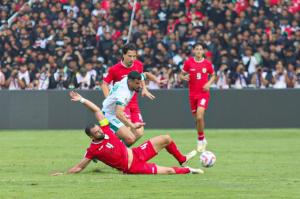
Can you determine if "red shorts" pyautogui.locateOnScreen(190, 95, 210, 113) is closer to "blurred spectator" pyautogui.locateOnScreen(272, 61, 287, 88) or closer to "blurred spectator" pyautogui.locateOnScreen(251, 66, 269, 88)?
"blurred spectator" pyautogui.locateOnScreen(272, 61, 287, 88)

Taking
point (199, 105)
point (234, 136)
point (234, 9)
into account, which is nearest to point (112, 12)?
point (234, 9)

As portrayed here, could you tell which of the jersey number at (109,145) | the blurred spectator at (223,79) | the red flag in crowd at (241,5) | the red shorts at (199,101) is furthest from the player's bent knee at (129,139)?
the red flag in crowd at (241,5)

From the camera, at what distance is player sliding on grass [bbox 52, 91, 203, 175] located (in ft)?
47.7

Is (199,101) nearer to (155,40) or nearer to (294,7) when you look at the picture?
(155,40)

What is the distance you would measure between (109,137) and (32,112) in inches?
614

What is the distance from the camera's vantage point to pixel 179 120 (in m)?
30.4

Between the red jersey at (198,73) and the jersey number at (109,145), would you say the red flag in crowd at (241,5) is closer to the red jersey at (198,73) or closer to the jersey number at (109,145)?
the red jersey at (198,73)

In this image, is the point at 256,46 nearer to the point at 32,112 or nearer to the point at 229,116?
the point at 229,116

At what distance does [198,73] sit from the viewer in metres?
22.2

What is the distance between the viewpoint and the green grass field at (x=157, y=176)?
1234cm

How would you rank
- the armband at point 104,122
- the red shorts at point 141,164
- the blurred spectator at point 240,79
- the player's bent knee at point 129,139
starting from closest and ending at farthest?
the red shorts at point 141,164
the armband at point 104,122
the player's bent knee at point 129,139
the blurred spectator at point 240,79

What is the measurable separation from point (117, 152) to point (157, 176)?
2.38 feet

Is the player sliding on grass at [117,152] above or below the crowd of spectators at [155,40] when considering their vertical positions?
below

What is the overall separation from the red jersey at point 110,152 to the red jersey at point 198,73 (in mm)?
7752
